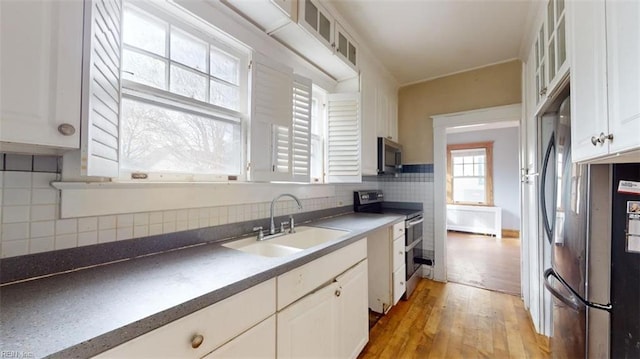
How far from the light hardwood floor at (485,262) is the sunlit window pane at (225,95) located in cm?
314

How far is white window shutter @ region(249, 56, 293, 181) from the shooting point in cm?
148

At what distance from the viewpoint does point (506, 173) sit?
5332 mm

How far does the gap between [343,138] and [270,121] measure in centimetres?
92

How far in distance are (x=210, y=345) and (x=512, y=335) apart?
2320 mm

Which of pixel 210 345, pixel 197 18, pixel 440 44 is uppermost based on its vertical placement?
pixel 440 44

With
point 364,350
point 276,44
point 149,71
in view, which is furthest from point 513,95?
point 149,71

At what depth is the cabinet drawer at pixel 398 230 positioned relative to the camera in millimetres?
2205

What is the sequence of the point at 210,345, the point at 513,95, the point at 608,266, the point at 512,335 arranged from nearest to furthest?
the point at 210,345, the point at 608,266, the point at 512,335, the point at 513,95

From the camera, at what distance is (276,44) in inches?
67.4

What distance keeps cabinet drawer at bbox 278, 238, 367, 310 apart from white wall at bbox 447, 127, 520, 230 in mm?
5304

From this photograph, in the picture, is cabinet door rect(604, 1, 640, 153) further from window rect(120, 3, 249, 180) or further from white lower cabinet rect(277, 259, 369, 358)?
window rect(120, 3, 249, 180)

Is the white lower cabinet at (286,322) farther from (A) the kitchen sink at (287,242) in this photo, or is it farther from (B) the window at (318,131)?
(B) the window at (318,131)

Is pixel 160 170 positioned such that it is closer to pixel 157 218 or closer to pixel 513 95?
pixel 157 218

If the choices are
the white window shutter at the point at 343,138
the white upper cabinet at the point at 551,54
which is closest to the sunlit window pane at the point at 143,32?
the white window shutter at the point at 343,138
